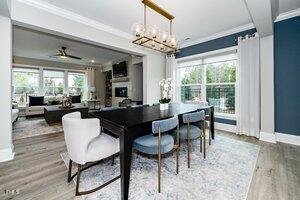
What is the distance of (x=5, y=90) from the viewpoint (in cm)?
231

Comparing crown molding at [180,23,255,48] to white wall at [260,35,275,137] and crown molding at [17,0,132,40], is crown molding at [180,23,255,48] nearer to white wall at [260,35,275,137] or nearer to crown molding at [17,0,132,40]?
white wall at [260,35,275,137]

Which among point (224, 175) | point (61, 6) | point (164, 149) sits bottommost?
point (224, 175)

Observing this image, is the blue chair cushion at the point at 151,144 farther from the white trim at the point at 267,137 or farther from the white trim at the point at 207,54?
the white trim at the point at 207,54

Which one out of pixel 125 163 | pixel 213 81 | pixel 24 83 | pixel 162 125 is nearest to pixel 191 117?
pixel 162 125

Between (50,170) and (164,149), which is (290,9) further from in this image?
(50,170)

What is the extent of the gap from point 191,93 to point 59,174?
419cm

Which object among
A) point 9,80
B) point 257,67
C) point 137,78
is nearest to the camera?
point 9,80

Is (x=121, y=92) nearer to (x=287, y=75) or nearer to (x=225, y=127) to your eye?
(x=225, y=127)

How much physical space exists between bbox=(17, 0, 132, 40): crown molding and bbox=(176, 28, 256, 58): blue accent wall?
6.97 feet

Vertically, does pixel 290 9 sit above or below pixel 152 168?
above

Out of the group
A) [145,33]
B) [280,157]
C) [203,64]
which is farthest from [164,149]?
[203,64]

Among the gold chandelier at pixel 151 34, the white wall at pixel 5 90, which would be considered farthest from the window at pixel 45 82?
the gold chandelier at pixel 151 34

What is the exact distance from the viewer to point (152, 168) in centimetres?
207

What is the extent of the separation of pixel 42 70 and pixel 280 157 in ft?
30.7
